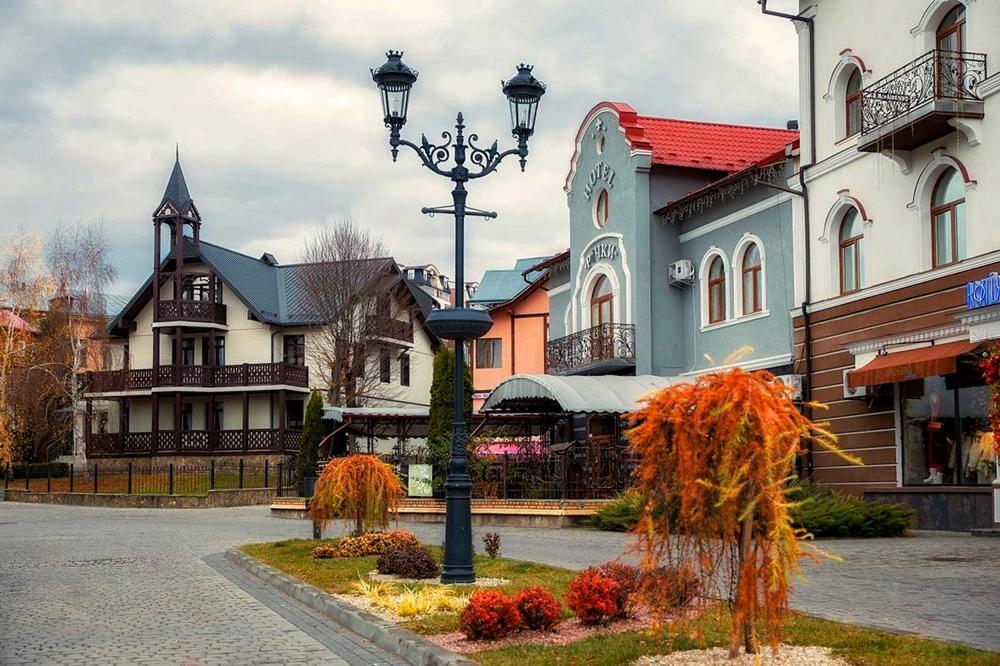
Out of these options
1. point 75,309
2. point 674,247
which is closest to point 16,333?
point 75,309

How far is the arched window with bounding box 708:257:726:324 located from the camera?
29.2m

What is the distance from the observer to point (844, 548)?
17.8 meters

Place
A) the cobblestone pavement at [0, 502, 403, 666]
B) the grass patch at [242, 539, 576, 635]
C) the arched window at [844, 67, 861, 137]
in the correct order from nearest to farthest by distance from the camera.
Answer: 1. the cobblestone pavement at [0, 502, 403, 666]
2. the grass patch at [242, 539, 576, 635]
3. the arched window at [844, 67, 861, 137]

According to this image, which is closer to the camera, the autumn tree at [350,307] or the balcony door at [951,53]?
the balcony door at [951,53]

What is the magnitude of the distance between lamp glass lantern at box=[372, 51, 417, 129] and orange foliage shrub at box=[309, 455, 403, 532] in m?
5.10

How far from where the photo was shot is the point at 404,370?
60.7 metres

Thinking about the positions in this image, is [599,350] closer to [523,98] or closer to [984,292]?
[984,292]

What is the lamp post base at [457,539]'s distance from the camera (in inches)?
510

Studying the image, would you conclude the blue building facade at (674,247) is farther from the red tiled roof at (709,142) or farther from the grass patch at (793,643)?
the grass patch at (793,643)

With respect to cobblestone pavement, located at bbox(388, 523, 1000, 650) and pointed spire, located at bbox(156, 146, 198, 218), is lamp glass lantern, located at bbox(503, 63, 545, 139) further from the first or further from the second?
pointed spire, located at bbox(156, 146, 198, 218)

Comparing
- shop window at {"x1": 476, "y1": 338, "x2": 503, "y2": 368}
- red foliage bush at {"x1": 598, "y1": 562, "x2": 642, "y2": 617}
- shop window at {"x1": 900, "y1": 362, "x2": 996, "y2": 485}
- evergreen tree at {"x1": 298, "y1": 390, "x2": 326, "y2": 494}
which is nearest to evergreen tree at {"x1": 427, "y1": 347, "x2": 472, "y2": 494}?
evergreen tree at {"x1": 298, "y1": 390, "x2": 326, "y2": 494}

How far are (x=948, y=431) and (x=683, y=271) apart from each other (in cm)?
1020

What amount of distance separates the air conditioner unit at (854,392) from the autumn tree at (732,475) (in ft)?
51.3

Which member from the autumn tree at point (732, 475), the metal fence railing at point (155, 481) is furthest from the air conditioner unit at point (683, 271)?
the autumn tree at point (732, 475)
